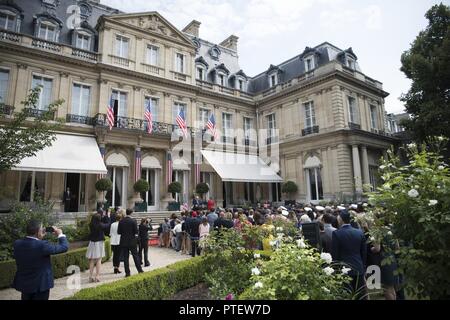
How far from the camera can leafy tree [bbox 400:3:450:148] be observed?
14633mm

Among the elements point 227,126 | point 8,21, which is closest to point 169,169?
point 227,126

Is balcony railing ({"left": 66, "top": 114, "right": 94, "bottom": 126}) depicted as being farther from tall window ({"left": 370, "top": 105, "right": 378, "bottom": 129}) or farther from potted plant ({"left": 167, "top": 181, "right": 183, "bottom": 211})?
tall window ({"left": 370, "top": 105, "right": 378, "bottom": 129})

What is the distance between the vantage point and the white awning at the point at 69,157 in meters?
12.5

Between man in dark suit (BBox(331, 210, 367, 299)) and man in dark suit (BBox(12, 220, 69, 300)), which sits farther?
man in dark suit (BBox(331, 210, 367, 299))

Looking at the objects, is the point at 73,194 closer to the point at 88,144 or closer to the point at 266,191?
the point at 88,144

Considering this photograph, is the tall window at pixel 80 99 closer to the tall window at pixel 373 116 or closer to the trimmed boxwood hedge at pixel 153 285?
the trimmed boxwood hedge at pixel 153 285

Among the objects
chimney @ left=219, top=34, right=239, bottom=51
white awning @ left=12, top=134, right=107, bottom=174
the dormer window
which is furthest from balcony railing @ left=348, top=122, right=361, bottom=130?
white awning @ left=12, top=134, right=107, bottom=174

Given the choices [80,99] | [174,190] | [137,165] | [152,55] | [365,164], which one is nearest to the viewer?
[80,99]

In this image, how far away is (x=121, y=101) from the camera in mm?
16625

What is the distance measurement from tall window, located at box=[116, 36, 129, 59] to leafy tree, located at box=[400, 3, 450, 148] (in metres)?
16.9

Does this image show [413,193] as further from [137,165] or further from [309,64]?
[309,64]

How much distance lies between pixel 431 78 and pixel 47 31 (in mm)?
21676
